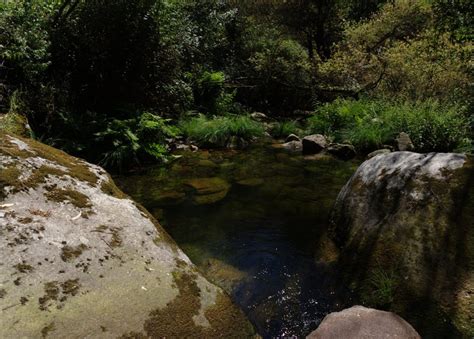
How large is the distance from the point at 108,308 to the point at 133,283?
0.93 feet

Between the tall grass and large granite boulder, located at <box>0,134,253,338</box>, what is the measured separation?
24.4 feet

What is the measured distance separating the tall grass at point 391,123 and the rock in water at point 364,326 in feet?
21.7

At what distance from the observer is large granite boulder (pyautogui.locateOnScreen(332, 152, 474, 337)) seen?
3131mm

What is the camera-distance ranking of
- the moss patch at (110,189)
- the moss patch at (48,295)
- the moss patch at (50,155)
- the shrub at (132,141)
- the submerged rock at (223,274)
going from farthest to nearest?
the shrub at (132,141) → the submerged rock at (223,274) → the moss patch at (110,189) → the moss patch at (50,155) → the moss patch at (48,295)

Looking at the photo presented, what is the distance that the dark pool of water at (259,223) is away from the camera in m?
3.77

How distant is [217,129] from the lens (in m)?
11.3

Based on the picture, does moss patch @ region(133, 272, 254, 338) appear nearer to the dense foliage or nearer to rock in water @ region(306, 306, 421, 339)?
rock in water @ region(306, 306, 421, 339)

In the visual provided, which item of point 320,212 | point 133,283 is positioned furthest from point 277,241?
point 133,283

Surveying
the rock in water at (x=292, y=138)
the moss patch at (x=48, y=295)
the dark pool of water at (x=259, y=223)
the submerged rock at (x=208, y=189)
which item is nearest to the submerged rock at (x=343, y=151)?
the dark pool of water at (x=259, y=223)

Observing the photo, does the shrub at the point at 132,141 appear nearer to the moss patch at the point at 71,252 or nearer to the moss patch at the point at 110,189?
the moss patch at the point at 110,189

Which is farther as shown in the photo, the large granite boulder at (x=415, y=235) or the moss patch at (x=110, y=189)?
the moss patch at (x=110, y=189)

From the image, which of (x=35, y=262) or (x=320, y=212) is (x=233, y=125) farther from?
(x=35, y=262)

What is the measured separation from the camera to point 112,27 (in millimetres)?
9336

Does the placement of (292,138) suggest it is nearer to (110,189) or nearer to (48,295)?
(110,189)
